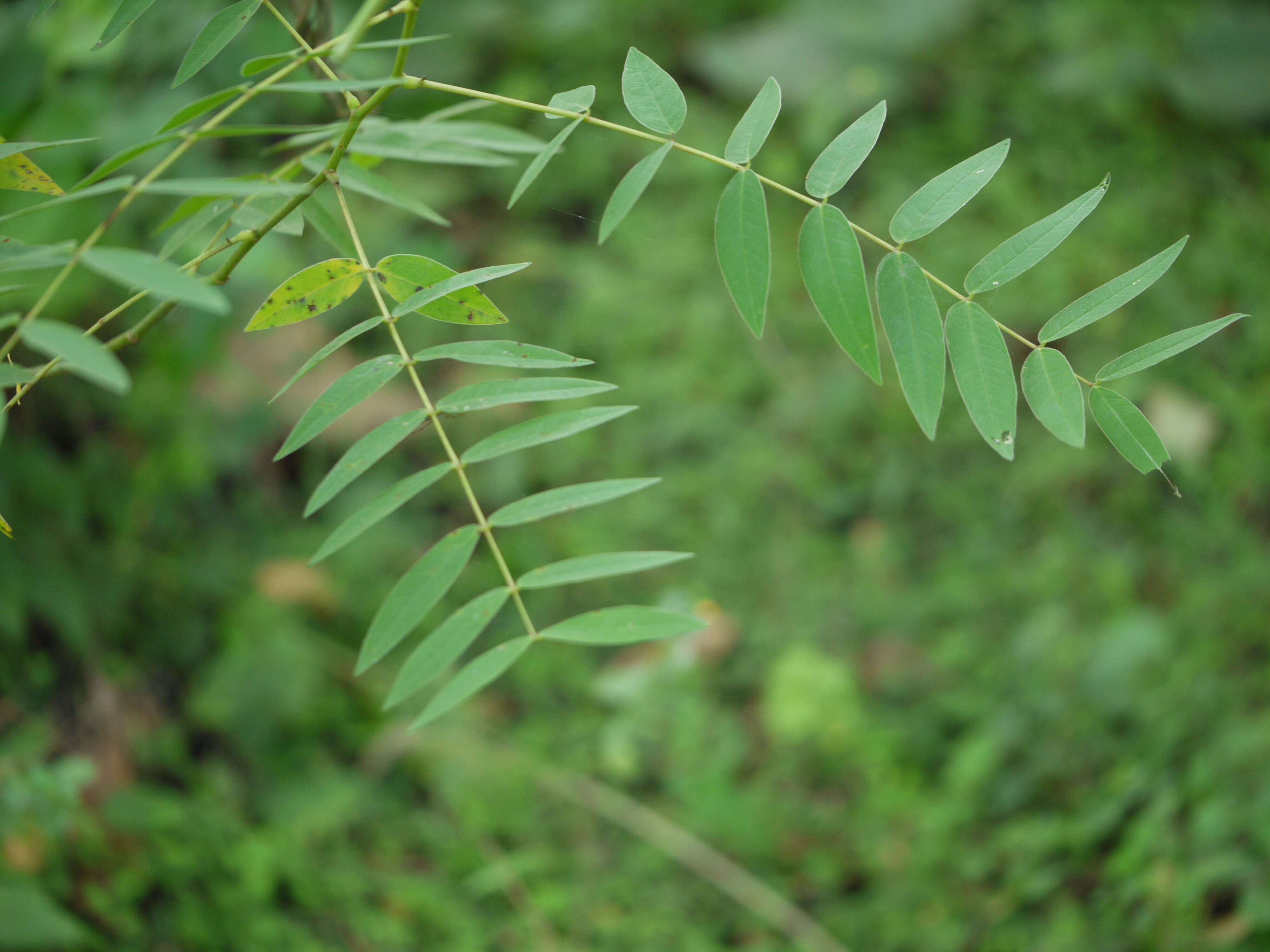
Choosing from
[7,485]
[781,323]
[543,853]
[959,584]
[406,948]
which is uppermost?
[781,323]

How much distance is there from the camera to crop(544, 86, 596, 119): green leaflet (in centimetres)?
66

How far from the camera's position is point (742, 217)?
642 mm

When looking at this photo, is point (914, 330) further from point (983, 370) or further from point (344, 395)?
point (344, 395)

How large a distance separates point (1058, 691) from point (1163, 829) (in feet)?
1.01

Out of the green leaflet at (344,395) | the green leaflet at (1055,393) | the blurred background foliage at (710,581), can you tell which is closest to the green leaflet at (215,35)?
the green leaflet at (344,395)

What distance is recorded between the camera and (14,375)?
54cm

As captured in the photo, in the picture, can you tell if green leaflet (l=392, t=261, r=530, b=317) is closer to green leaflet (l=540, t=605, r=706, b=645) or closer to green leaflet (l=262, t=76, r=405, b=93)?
green leaflet (l=262, t=76, r=405, b=93)

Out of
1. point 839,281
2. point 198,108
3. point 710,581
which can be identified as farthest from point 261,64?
point 710,581

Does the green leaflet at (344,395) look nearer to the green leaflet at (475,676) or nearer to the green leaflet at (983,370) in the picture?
the green leaflet at (475,676)

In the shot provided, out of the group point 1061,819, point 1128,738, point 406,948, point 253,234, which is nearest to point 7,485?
point 406,948

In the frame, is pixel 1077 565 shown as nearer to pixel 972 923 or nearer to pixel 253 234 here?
pixel 972 923

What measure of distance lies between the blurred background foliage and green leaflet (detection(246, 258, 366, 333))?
0.85 m

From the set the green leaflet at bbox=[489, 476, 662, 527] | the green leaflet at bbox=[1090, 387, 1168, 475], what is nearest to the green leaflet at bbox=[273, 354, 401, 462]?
the green leaflet at bbox=[489, 476, 662, 527]

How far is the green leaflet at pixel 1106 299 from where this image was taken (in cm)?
60
